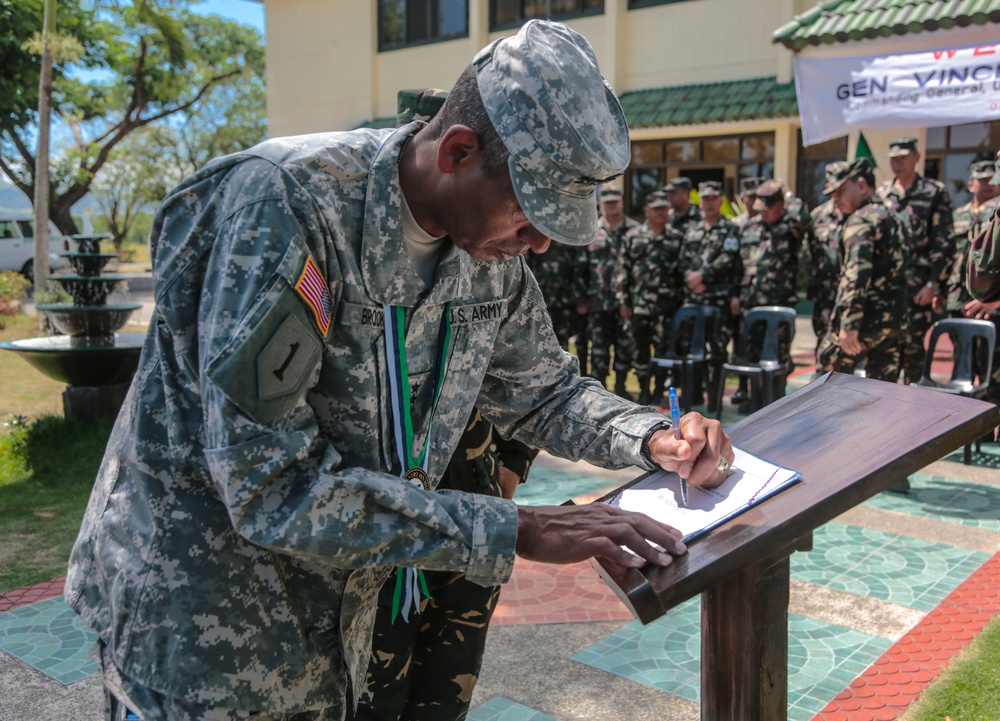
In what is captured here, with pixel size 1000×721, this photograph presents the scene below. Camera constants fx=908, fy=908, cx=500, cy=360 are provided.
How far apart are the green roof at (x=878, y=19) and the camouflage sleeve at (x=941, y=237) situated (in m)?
2.10

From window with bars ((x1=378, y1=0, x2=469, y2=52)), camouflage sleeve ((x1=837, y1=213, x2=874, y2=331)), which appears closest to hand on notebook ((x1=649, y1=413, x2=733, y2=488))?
camouflage sleeve ((x1=837, y1=213, x2=874, y2=331))

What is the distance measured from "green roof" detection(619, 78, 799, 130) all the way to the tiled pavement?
9072 mm

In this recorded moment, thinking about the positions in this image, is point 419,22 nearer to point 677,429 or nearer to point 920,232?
Answer: point 920,232

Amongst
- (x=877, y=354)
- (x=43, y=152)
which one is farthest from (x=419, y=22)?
(x=877, y=354)

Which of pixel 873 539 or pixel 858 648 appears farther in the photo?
pixel 873 539

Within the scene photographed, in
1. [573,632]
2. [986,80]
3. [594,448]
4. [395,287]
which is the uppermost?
[986,80]

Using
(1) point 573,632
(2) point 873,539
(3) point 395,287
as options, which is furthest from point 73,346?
(3) point 395,287

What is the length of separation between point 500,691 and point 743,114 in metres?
11.3

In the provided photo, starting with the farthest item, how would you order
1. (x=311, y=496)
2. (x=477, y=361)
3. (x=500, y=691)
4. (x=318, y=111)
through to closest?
(x=318, y=111) → (x=500, y=691) → (x=477, y=361) → (x=311, y=496)

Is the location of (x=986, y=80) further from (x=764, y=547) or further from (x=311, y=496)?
(x=311, y=496)

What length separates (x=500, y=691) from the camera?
312 cm

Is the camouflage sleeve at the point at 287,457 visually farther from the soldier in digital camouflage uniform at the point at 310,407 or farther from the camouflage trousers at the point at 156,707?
the camouflage trousers at the point at 156,707

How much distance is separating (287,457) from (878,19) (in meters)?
10.3

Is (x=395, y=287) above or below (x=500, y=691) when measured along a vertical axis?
above
